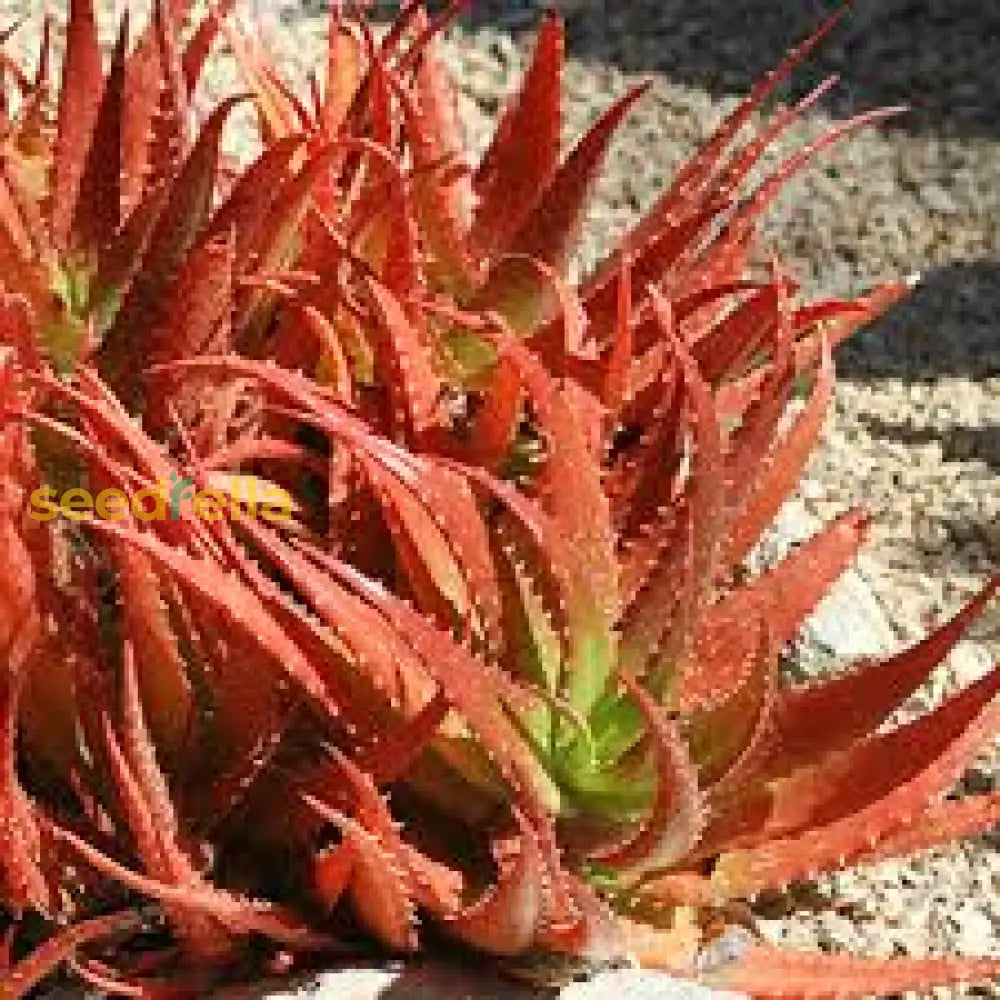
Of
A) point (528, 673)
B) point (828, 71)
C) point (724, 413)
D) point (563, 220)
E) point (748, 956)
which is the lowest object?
point (748, 956)

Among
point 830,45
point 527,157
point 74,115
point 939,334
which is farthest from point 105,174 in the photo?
point 830,45

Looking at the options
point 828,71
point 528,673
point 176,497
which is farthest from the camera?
point 828,71

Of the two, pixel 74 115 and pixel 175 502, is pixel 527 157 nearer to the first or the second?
pixel 74 115

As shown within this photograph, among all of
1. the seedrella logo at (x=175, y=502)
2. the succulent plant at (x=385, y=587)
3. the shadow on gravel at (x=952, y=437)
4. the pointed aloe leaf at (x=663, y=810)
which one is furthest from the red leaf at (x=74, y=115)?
the shadow on gravel at (x=952, y=437)

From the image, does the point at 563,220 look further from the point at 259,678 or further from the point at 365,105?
the point at 259,678

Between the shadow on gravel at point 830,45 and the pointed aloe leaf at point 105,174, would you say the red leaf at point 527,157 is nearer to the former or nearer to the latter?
the pointed aloe leaf at point 105,174

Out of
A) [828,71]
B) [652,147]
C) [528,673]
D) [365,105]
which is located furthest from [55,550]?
[828,71]

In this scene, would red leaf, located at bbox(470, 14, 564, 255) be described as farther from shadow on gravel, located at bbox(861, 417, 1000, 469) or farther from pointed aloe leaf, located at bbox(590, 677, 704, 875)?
shadow on gravel, located at bbox(861, 417, 1000, 469)
